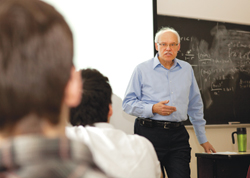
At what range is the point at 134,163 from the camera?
1.04m

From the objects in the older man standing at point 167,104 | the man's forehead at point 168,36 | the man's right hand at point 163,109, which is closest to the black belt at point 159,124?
the older man standing at point 167,104

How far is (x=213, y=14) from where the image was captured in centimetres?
417

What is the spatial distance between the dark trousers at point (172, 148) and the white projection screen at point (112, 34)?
61 cm

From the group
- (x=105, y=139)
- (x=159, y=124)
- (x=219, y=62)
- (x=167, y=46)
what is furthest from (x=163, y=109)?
(x=219, y=62)

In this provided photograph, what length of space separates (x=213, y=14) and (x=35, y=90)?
4.05 meters

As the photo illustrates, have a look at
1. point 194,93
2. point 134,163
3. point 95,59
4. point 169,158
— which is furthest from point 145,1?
point 134,163

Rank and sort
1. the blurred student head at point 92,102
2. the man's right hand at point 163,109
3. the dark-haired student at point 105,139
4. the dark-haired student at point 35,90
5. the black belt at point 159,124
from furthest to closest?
the black belt at point 159,124
the man's right hand at point 163,109
the blurred student head at point 92,102
the dark-haired student at point 105,139
the dark-haired student at point 35,90

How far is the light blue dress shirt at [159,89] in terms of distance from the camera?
2.69 metres

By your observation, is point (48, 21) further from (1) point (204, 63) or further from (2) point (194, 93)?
(1) point (204, 63)

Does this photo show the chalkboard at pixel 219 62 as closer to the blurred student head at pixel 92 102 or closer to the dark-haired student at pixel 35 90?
the blurred student head at pixel 92 102

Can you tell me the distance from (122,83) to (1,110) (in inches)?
103

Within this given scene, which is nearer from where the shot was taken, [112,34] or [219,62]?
[112,34]

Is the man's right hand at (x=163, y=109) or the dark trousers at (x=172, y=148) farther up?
the man's right hand at (x=163, y=109)

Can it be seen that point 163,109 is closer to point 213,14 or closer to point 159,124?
point 159,124
